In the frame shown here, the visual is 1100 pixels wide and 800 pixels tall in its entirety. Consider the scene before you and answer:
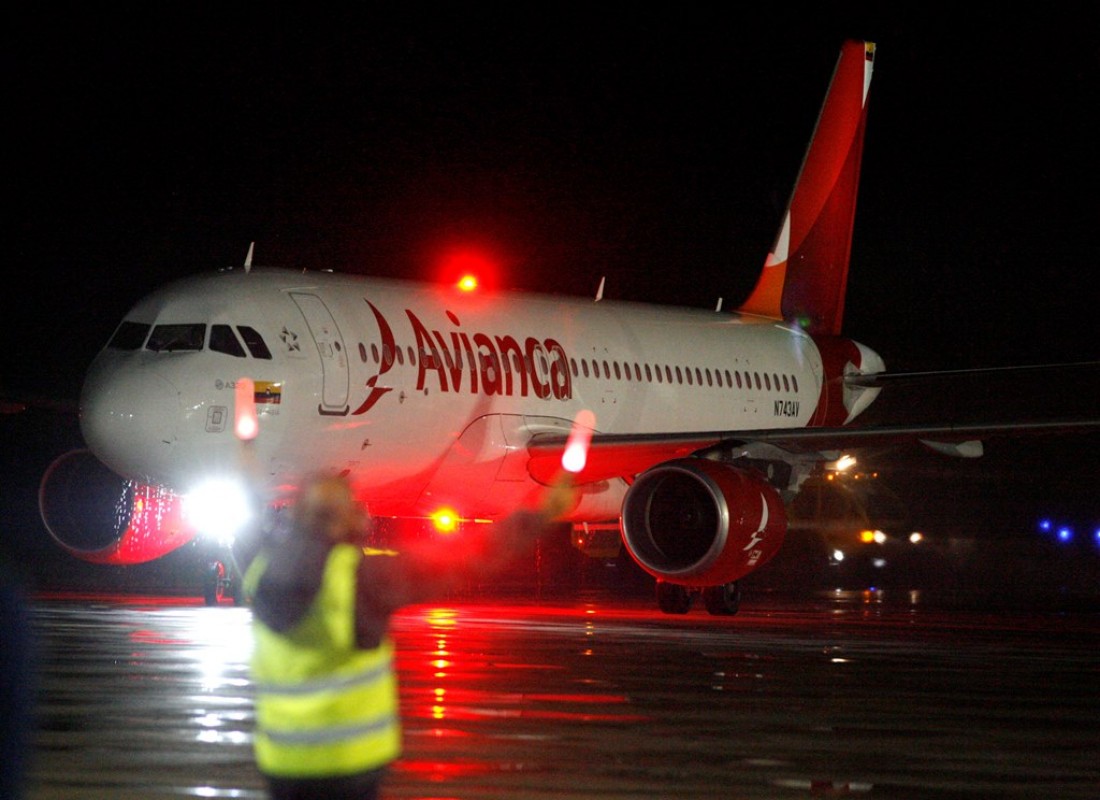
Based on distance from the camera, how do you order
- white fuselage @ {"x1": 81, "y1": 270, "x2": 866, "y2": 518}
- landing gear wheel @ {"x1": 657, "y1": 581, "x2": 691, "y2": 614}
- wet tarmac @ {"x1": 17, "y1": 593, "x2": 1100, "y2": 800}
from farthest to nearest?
landing gear wheel @ {"x1": 657, "y1": 581, "x2": 691, "y2": 614}, white fuselage @ {"x1": 81, "y1": 270, "x2": 866, "y2": 518}, wet tarmac @ {"x1": 17, "y1": 593, "x2": 1100, "y2": 800}

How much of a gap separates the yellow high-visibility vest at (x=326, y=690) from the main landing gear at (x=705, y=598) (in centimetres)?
1623

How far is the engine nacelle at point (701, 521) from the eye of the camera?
20094mm

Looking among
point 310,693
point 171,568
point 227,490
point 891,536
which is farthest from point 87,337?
point 310,693

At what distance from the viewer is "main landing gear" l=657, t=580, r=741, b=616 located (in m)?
21.9

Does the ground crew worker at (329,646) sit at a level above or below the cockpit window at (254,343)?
below

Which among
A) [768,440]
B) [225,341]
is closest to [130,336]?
[225,341]

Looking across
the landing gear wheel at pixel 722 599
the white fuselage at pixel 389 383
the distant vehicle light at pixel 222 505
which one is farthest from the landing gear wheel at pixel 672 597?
the distant vehicle light at pixel 222 505

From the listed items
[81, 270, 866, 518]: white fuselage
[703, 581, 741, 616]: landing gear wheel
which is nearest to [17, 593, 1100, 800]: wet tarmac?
[81, 270, 866, 518]: white fuselage

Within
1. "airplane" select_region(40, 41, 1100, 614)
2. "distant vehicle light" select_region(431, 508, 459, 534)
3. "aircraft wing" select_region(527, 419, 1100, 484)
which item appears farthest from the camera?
"distant vehicle light" select_region(431, 508, 459, 534)

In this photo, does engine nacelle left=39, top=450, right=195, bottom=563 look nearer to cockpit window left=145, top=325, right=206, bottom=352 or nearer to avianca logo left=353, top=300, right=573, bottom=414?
cockpit window left=145, top=325, right=206, bottom=352

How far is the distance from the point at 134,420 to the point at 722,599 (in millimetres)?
6977

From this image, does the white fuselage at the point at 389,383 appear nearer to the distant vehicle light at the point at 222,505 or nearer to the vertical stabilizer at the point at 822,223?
the distant vehicle light at the point at 222,505

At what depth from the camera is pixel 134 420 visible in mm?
18656

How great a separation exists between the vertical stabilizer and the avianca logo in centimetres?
687
